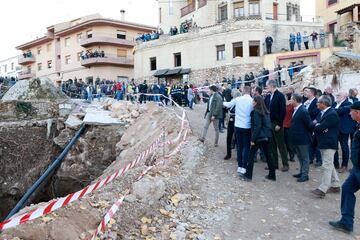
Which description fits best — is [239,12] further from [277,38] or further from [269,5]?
[277,38]

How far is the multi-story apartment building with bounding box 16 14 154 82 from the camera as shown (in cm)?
4728

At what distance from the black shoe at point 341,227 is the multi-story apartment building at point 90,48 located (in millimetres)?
43443

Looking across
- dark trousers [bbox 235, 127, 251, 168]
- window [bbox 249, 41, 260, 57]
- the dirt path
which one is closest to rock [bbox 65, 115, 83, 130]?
the dirt path

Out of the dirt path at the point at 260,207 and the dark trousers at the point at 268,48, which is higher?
the dark trousers at the point at 268,48

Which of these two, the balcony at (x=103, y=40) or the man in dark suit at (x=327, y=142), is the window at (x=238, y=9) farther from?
the man in dark suit at (x=327, y=142)

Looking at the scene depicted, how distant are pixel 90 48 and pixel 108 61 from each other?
15.3 feet

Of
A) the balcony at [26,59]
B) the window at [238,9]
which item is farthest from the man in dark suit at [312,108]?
the balcony at [26,59]

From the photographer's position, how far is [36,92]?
18766mm

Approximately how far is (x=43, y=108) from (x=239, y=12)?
25633mm

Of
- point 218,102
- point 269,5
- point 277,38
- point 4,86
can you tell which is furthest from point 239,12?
point 218,102

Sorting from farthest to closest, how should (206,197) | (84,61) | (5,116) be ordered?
(84,61) < (5,116) < (206,197)

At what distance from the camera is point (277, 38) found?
32781mm

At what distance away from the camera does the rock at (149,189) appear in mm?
5859

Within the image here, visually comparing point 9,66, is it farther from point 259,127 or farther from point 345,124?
point 345,124
